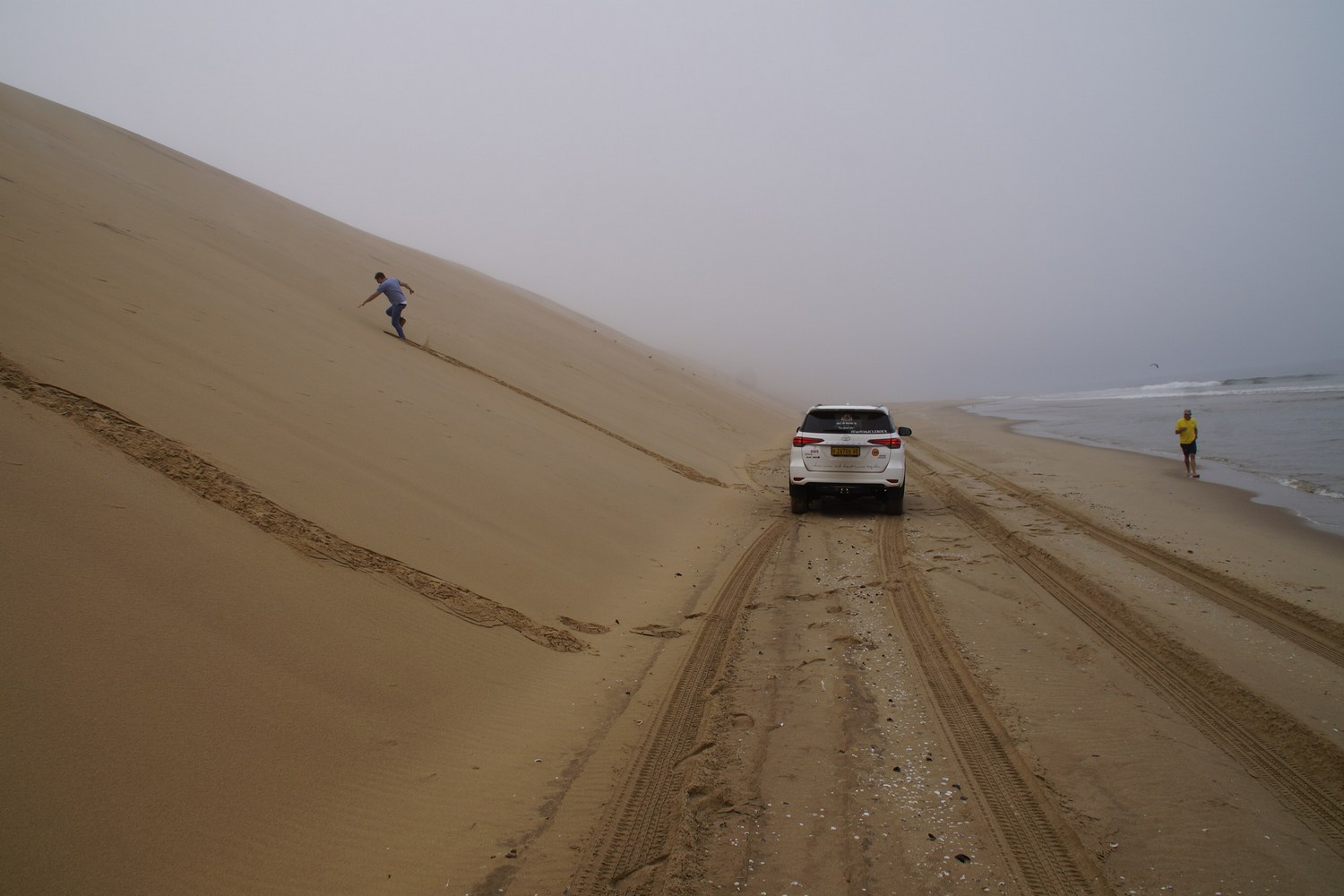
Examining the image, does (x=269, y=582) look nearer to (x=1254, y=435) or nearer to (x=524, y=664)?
(x=524, y=664)

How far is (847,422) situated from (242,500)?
27.8ft

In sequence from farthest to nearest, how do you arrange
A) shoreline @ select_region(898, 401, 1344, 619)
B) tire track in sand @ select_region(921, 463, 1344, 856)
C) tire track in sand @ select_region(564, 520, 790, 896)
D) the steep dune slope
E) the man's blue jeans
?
the man's blue jeans, shoreline @ select_region(898, 401, 1344, 619), tire track in sand @ select_region(921, 463, 1344, 856), tire track in sand @ select_region(564, 520, 790, 896), the steep dune slope

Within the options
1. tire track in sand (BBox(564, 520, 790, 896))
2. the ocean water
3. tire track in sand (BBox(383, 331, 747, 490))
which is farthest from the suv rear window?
the ocean water

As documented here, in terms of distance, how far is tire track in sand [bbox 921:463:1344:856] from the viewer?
368 centimetres

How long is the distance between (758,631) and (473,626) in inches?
94.8

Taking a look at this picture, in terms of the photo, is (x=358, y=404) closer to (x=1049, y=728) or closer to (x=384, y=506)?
(x=384, y=506)

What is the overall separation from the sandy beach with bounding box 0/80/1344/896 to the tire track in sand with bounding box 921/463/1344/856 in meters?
0.03

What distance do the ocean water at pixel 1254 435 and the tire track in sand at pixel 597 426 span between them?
31.5 feet

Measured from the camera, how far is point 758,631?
244 inches

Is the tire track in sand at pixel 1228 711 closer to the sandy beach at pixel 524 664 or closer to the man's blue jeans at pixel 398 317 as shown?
the sandy beach at pixel 524 664

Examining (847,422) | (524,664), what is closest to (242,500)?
(524,664)

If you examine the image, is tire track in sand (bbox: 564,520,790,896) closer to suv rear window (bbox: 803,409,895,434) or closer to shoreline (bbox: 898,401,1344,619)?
suv rear window (bbox: 803,409,895,434)

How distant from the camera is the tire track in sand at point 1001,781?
3113 mm

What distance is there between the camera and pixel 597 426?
553 inches
